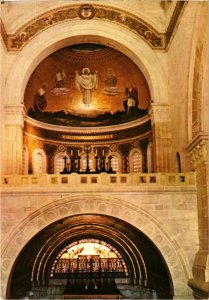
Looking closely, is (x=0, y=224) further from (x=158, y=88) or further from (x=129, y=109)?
(x=129, y=109)

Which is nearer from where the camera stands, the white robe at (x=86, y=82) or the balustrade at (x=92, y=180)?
the balustrade at (x=92, y=180)

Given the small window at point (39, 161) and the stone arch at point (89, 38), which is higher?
the stone arch at point (89, 38)

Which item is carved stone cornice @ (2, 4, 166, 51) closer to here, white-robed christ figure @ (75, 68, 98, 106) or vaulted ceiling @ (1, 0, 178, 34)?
vaulted ceiling @ (1, 0, 178, 34)

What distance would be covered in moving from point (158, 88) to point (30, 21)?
6785 millimetres

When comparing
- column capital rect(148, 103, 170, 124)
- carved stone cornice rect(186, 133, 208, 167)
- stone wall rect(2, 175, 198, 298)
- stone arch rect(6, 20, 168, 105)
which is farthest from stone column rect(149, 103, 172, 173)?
stone wall rect(2, 175, 198, 298)

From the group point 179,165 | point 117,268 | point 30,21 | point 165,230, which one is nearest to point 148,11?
point 30,21

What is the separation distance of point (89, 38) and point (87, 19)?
0.90m

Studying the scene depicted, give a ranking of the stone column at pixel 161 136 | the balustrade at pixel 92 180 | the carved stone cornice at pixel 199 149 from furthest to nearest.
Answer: the stone column at pixel 161 136 → the balustrade at pixel 92 180 → the carved stone cornice at pixel 199 149

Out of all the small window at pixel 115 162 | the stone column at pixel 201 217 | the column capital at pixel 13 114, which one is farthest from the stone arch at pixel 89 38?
the stone column at pixel 201 217

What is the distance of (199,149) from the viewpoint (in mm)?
15938

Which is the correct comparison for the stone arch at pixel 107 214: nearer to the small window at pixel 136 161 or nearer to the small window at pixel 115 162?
the small window at pixel 136 161

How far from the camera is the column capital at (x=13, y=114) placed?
21594 millimetres

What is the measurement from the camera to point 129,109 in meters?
26.4

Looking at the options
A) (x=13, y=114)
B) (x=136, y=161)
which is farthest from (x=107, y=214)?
(x=136, y=161)
